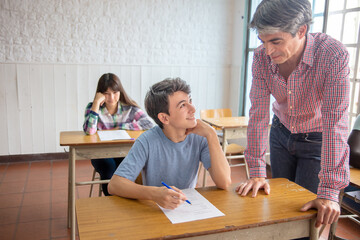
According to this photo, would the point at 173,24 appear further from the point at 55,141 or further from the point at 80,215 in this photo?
the point at 80,215

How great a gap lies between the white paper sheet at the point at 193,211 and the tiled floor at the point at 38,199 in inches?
63.9

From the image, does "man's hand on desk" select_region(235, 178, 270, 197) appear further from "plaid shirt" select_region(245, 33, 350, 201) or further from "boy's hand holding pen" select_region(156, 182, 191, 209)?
"boy's hand holding pen" select_region(156, 182, 191, 209)

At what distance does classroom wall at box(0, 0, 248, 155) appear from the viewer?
4.04 meters

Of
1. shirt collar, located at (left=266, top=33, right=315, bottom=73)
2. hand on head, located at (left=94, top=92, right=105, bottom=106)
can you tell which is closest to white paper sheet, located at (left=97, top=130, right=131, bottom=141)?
hand on head, located at (left=94, top=92, right=105, bottom=106)

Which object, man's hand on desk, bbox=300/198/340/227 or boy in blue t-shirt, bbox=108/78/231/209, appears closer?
man's hand on desk, bbox=300/198/340/227

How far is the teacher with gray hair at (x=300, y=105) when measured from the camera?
1.15m

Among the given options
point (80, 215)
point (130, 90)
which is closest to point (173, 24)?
point (130, 90)

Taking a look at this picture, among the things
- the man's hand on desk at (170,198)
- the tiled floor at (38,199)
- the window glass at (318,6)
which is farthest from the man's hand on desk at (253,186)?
the window glass at (318,6)

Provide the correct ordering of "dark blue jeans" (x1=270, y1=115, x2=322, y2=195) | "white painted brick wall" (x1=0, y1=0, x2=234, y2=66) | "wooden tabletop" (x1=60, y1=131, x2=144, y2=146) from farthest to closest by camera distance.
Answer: "white painted brick wall" (x1=0, y1=0, x2=234, y2=66) < "wooden tabletop" (x1=60, y1=131, x2=144, y2=146) < "dark blue jeans" (x1=270, y1=115, x2=322, y2=195)

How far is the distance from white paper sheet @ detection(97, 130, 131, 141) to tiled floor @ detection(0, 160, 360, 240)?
79cm

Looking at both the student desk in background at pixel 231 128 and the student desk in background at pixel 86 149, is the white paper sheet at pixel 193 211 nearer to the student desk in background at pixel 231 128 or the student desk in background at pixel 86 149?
the student desk in background at pixel 86 149

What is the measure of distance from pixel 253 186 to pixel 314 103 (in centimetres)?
46

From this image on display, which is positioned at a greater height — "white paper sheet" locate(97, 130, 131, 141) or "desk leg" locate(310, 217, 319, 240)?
"white paper sheet" locate(97, 130, 131, 141)

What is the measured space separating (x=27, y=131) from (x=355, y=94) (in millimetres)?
3858
